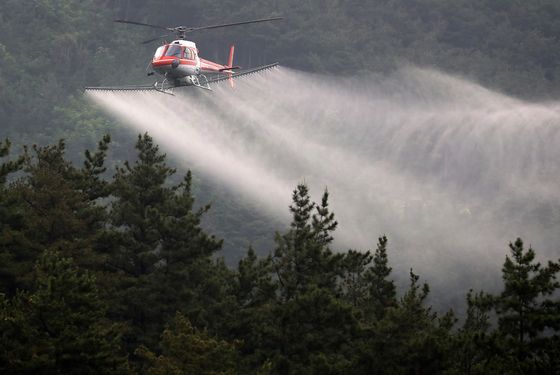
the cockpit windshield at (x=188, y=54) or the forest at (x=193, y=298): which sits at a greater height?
the cockpit windshield at (x=188, y=54)

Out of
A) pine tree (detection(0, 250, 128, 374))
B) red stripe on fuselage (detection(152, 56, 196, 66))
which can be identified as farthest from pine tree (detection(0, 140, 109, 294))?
→ red stripe on fuselage (detection(152, 56, 196, 66))

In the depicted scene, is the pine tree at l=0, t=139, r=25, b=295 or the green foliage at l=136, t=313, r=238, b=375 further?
the pine tree at l=0, t=139, r=25, b=295

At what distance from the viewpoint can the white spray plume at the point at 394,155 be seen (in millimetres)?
140375

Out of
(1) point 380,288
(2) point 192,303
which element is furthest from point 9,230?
(1) point 380,288

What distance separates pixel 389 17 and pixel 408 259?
188 ft

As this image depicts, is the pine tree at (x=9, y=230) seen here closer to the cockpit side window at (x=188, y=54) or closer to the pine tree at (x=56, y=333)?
the pine tree at (x=56, y=333)

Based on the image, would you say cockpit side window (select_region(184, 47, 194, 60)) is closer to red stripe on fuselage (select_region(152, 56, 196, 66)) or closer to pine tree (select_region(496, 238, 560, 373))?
red stripe on fuselage (select_region(152, 56, 196, 66))

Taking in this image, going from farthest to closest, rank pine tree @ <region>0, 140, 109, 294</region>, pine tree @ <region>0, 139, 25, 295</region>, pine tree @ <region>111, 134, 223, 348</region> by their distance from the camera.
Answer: pine tree @ <region>111, 134, 223, 348</region>, pine tree @ <region>0, 140, 109, 294</region>, pine tree @ <region>0, 139, 25, 295</region>

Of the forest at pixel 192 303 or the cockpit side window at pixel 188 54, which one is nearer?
the forest at pixel 192 303

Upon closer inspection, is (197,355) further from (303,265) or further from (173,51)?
(173,51)

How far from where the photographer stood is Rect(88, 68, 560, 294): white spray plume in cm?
14038

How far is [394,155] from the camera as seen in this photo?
159500 millimetres

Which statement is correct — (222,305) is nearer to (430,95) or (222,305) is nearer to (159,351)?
(159,351)

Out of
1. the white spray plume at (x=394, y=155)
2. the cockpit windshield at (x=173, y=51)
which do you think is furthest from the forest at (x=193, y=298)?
the white spray plume at (x=394, y=155)
